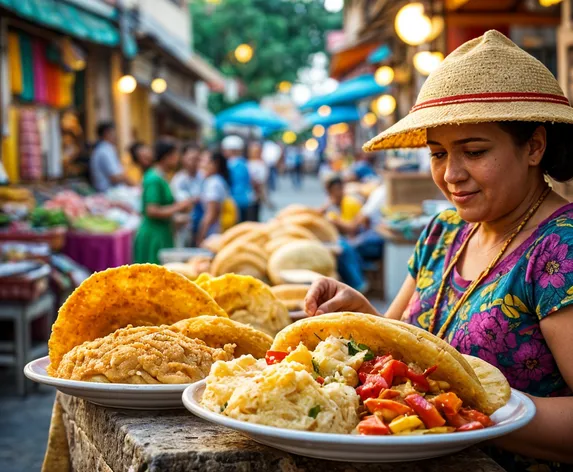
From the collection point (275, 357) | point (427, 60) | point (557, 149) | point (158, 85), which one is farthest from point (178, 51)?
point (275, 357)

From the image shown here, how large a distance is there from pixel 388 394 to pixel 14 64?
10164 millimetres

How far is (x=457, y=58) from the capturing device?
2.15m

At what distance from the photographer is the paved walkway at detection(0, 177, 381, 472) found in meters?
4.85

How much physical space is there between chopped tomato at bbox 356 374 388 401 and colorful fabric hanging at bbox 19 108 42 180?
10008mm

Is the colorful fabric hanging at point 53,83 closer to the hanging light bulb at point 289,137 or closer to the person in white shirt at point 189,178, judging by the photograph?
the person in white shirt at point 189,178

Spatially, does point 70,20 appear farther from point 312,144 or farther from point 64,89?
point 312,144

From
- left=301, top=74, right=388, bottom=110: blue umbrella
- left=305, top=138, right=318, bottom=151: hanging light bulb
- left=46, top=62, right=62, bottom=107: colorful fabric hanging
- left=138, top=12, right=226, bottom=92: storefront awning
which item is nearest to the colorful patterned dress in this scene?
left=46, top=62, right=62, bottom=107: colorful fabric hanging

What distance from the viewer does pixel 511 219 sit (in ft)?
7.27

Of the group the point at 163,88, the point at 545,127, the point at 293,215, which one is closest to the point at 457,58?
the point at 545,127

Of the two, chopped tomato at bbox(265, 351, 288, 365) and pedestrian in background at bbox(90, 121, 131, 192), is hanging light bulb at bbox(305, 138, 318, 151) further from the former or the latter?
chopped tomato at bbox(265, 351, 288, 365)

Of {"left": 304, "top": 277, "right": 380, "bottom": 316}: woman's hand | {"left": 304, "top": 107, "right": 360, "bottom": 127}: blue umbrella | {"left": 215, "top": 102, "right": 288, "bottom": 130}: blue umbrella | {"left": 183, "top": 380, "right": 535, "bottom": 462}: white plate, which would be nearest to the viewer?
{"left": 183, "top": 380, "right": 535, "bottom": 462}: white plate

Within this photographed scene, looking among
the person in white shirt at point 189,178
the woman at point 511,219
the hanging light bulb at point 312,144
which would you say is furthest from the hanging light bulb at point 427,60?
the hanging light bulb at point 312,144

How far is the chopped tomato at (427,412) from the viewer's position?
4.81 ft

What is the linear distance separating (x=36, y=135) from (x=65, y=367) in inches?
388
